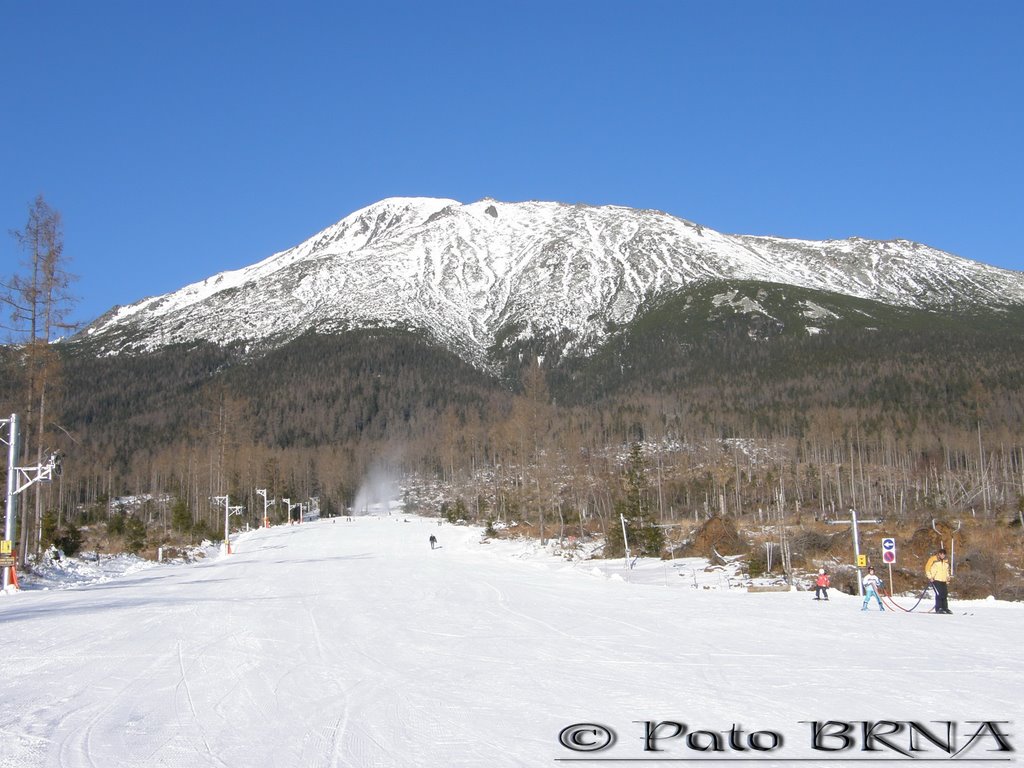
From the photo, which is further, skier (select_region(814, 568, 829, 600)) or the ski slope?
skier (select_region(814, 568, 829, 600))

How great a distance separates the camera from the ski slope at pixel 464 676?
24.5 feet

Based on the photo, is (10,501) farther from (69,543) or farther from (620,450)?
(620,450)

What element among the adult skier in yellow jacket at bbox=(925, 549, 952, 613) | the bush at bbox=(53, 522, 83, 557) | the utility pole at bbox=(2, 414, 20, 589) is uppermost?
the utility pole at bbox=(2, 414, 20, 589)

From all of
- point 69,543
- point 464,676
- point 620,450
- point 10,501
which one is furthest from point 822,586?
point 620,450

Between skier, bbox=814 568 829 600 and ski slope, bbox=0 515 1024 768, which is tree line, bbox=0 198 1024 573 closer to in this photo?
ski slope, bbox=0 515 1024 768

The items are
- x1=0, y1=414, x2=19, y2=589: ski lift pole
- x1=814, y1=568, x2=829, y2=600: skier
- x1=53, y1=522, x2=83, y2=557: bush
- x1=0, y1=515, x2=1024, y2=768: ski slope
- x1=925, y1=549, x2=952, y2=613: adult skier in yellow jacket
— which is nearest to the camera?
x1=0, y1=515, x2=1024, y2=768: ski slope

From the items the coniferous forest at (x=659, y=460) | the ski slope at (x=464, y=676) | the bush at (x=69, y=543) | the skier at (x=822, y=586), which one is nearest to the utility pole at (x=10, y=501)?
the ski slope at (x=464, y=676)

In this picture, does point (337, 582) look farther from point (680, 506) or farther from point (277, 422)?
point (277, 422)

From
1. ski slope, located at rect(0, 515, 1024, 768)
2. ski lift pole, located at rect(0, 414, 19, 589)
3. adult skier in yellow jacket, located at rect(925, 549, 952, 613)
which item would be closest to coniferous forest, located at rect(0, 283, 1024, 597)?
ski lift pole, located at rect(0, 414, 19, 589)

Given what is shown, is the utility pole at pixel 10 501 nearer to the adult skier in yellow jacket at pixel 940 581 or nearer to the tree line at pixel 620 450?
the tree line at pixel 620 450

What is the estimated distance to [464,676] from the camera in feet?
35.4

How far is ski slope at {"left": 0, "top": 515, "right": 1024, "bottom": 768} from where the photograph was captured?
7473mm

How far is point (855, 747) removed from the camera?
726 centimetres

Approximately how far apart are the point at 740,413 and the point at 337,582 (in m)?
140
